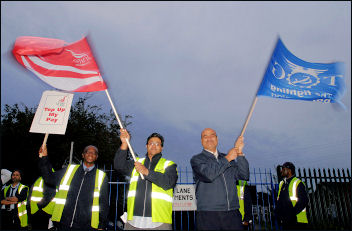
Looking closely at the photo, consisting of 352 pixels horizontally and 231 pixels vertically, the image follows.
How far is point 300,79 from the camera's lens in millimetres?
4387

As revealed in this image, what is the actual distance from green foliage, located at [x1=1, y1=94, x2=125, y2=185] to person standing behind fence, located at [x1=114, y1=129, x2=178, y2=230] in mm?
11541

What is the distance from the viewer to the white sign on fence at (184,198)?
26.5ft

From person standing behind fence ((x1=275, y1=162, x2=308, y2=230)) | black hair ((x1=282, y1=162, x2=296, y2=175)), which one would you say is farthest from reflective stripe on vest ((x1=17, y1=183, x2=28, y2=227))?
black hair ((x1=282, y1=162, x2=296, y2=175))

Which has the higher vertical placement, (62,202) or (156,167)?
(156,167)

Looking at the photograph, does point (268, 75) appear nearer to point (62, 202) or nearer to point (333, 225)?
point (62, 202)

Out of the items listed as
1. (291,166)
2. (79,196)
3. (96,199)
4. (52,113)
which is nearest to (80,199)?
(79,196)

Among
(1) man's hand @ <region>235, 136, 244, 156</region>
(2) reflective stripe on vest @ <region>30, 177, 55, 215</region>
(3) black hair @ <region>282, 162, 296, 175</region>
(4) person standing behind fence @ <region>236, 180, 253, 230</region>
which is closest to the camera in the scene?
(1) man's hand @ <region>235, 136, 244, 156</region>

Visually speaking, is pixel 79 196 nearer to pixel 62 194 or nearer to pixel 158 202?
pixel 62 194

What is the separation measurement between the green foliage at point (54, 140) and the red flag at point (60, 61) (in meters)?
10.4

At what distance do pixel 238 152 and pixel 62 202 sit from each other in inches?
105

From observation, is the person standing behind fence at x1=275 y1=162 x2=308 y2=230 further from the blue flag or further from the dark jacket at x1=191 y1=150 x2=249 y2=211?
the dark jacket at x1=191 y1=150 x2=249 y2=211

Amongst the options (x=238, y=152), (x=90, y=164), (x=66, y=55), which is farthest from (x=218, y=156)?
(x=66, y=55)

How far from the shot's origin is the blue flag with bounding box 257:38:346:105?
4258 mm

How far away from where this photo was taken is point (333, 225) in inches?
372
